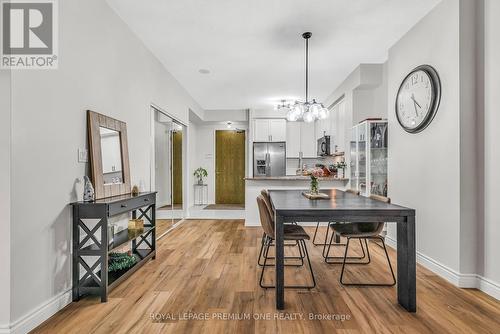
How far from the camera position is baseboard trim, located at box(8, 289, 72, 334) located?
70.3 inches

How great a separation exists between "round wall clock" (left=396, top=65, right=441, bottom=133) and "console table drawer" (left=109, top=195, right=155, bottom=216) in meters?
3.16

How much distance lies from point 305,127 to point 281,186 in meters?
2.70

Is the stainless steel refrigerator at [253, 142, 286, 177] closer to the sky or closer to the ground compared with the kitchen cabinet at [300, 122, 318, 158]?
closer to the ground

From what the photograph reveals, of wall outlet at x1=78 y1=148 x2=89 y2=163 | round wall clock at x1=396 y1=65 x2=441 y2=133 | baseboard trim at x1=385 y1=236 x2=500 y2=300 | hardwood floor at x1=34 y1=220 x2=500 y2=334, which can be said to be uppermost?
round wall clock at x1=396 y1=65 x2=441 y2=133

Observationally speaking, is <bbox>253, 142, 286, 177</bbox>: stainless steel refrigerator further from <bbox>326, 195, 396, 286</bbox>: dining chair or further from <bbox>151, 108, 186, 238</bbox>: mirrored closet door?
<bbox>326, 195, 396, 286</bbox>: dining chair

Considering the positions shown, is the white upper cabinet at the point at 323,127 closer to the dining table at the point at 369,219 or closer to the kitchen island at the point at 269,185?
the kitchen island at the point at 269,185

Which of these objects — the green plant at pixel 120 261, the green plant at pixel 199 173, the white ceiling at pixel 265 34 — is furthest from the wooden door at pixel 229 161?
the green plant at pixel 120 261

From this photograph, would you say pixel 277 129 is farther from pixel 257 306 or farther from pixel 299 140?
pixel 257 306

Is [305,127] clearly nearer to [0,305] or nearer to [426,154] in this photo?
[426,154]

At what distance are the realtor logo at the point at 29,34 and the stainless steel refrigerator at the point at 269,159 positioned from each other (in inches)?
223

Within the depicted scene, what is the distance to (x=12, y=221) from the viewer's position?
5.79 ft

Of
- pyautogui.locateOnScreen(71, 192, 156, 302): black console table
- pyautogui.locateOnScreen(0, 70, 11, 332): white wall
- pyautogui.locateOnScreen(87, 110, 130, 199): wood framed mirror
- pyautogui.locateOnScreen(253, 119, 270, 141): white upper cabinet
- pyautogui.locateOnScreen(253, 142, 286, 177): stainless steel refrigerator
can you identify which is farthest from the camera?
pyautogui.locateOnScreen(253, 119, 270, 141): white upper cabinet

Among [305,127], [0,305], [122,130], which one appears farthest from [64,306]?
[305,127]

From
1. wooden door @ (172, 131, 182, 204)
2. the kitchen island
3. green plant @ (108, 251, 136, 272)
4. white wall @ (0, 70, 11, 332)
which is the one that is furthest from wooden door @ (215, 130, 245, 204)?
white wall @ (0, 70, 11, 332)
